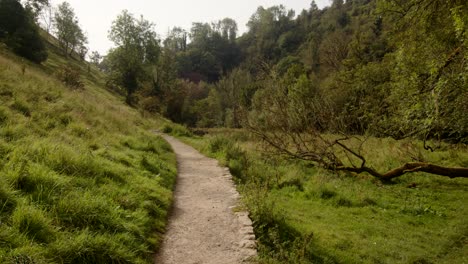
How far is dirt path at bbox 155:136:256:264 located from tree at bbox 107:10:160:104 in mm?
36312

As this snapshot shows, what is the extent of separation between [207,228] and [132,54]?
43.0 m

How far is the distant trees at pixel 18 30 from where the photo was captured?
3079cm

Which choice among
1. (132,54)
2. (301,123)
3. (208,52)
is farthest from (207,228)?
(208,52)

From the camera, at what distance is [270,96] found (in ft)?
28.3

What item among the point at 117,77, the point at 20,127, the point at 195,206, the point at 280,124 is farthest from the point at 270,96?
the point at 117,77

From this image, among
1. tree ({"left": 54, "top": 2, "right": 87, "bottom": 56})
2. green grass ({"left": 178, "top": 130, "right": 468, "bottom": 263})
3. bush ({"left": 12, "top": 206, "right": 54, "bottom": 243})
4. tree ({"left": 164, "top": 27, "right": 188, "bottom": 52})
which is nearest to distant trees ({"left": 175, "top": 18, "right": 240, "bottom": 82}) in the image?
tree ({"left": 164, "top": 27, "right": 188, "bottom": 52})

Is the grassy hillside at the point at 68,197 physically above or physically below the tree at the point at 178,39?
below

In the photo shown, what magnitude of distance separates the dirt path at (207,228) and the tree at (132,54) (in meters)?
36.3

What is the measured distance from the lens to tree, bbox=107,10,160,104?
42.5 meters

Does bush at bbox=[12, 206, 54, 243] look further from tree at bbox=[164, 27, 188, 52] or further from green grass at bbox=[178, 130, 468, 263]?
tree at bbox=[164, 27, 188, 52]

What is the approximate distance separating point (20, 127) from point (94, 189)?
325 centimetres

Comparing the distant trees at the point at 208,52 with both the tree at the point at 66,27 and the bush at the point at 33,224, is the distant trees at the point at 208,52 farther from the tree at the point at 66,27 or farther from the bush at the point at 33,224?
the bush at the point at 33,224

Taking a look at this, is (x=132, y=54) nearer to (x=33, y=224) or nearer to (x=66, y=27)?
(x=66, y=27)

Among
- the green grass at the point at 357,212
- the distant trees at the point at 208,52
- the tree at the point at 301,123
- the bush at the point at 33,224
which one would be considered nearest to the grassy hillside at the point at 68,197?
the bush at the point at 33,224
